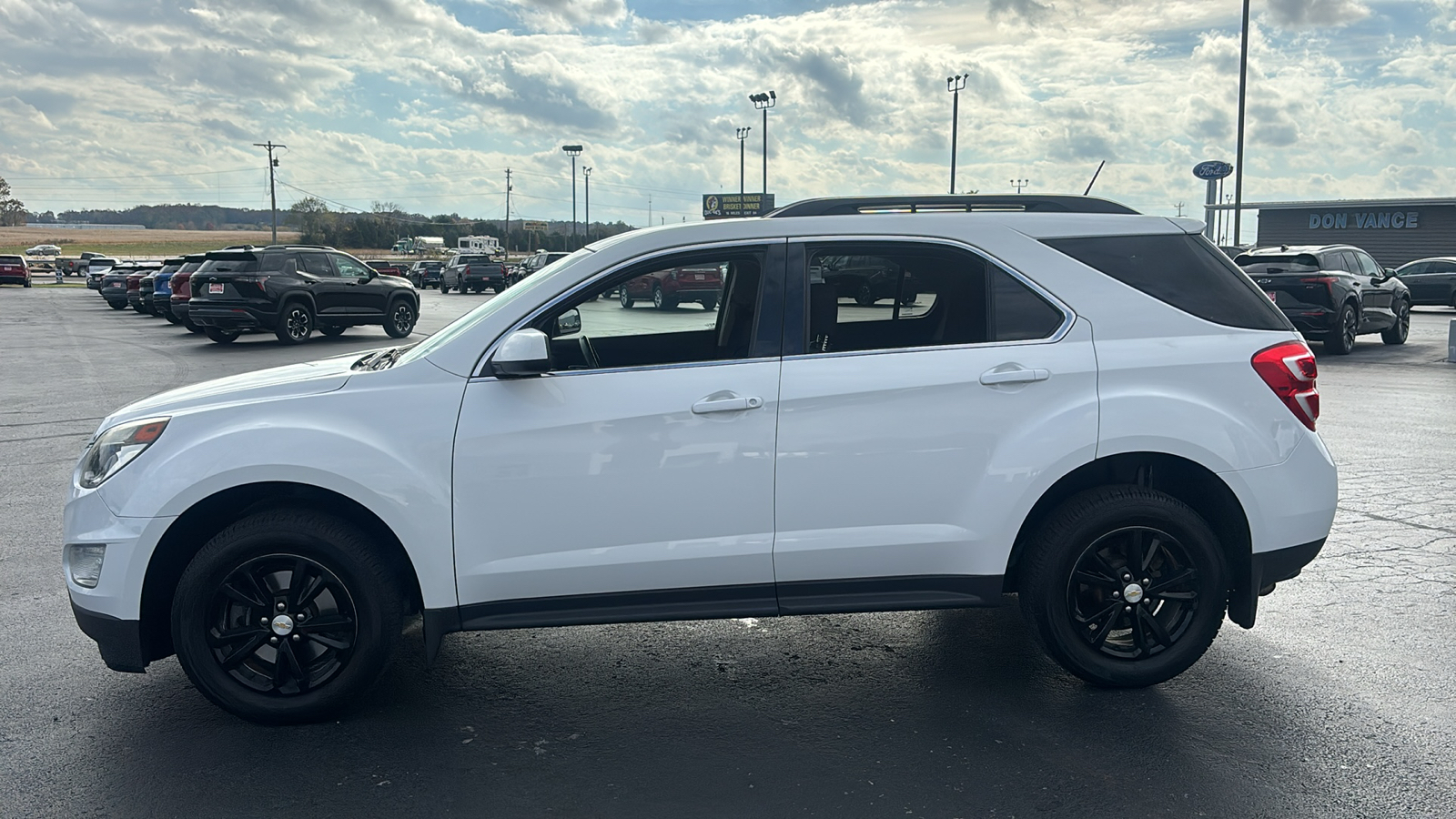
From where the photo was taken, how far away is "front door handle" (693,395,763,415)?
3904 mm

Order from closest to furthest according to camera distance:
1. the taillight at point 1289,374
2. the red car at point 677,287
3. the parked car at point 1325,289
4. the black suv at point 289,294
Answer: the taillight at point 1289,374 < the red car at point 677,287 < the parked car at point 1325,289 < the black suv at point 289,294

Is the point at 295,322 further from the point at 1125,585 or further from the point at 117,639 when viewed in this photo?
the point at 1125,585

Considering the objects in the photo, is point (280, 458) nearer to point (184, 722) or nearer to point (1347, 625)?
point (184, 722)

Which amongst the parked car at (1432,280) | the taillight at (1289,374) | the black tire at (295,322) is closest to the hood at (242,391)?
the taillight at (1289,374)

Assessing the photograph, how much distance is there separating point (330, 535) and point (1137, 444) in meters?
2.97

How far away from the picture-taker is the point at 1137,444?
4.09 metres

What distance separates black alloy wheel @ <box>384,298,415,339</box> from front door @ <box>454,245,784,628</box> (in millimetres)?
19681

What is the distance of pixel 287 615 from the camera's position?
12.9 feet

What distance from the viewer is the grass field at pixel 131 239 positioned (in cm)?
11331

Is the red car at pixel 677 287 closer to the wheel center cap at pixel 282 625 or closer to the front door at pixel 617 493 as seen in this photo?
the front door at pixel 617 493

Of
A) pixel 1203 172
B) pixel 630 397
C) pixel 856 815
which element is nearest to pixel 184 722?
pixel 630 397

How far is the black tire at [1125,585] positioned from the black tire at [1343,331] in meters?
15.0

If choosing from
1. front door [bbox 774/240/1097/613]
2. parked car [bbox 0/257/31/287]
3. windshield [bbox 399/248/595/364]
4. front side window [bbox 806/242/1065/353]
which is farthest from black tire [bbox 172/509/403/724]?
parked car [bbox 0/257/31/287]

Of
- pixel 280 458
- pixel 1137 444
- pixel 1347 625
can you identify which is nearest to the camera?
pixel 280 458
